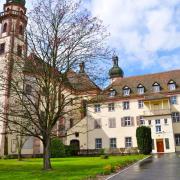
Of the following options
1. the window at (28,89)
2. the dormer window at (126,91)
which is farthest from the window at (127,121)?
the window at (28,89)

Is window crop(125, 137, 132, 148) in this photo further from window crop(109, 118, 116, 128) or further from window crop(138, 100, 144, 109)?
window crop(138, 100, 144, 109)

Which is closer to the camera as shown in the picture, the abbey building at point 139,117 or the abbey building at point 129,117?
the abbey building at point 129,117

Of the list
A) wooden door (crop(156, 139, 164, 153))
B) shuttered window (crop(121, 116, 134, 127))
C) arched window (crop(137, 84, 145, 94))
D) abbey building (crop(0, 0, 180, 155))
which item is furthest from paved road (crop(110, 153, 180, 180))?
arched window (crop(137, 84, 145, 94))

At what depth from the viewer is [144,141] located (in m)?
36.9

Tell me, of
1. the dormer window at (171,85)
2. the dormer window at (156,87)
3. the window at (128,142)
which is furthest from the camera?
the dormer window at (156,87)

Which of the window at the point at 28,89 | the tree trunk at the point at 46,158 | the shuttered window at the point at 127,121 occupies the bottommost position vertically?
the tree trunk at the point at 46,158

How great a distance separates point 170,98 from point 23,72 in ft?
103

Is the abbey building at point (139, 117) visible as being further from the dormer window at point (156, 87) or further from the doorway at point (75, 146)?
the doorway at point (75, 146)

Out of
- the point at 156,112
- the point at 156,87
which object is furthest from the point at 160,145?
the point at 156,87

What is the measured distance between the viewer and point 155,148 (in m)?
42.2

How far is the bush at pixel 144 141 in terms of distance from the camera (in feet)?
120

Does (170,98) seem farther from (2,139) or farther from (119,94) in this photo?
(2,139)

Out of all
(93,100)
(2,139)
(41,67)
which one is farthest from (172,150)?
(41,67)

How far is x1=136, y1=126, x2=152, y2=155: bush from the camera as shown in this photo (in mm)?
36656
